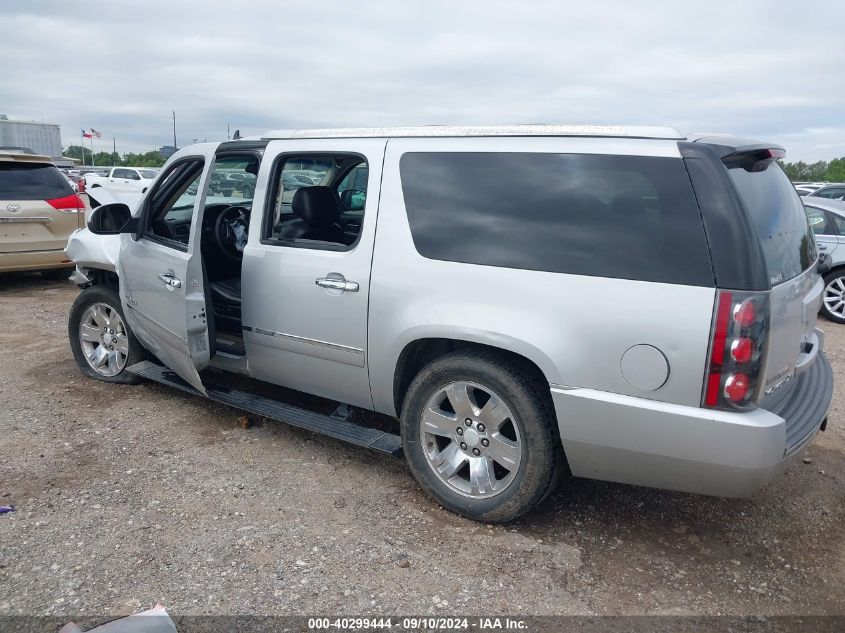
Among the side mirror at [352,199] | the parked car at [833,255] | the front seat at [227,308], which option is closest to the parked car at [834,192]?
the parked car at [833,255]

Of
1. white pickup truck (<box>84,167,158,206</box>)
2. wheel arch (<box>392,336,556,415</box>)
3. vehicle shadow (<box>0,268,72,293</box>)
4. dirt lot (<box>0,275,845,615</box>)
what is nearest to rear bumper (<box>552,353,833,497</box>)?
wheel arch (<box>392,336,556,415</box>)

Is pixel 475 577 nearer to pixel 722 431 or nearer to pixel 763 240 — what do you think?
pixel 722 431

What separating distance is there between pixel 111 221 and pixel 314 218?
1.48 metres

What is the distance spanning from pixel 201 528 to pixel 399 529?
955 millimetres

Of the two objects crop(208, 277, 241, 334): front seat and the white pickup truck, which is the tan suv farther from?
the white pickup truck

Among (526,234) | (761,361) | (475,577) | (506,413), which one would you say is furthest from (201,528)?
(761,361)

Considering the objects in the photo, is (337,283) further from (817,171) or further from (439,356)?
(817,171)

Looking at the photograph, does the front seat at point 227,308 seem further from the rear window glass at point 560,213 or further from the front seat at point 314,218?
the rear window glass at point 560,213

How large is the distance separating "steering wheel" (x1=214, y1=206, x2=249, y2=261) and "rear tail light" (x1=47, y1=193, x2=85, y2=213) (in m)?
4.44

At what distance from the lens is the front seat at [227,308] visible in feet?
15.2

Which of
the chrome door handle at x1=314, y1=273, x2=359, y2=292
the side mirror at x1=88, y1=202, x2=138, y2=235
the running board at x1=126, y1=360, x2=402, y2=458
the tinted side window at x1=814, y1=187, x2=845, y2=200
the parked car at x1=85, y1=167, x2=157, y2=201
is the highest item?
the tinted side window at x1=814, y1=187, x2=845, y2=200

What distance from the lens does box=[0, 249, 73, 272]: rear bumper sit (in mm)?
8203

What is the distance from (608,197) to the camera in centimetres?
290

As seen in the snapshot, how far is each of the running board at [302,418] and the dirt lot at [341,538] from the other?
27 centimetres
